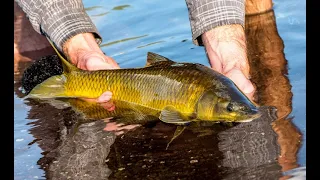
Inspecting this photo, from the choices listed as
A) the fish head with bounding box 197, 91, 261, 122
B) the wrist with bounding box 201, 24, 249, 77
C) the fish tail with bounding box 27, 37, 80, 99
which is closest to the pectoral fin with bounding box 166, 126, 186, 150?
the fish head with bounding box 197, 91, 261, 122

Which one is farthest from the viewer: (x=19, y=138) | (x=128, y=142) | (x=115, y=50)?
(x=115, y=50)

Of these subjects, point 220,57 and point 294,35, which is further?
point 294,35

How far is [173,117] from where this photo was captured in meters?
3.82

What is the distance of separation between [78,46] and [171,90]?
1.26 m

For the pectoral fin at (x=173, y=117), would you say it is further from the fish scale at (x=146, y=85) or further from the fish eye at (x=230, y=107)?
the fish eye at (x=230, y=107)

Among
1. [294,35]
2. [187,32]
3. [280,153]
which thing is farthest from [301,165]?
[187,32]

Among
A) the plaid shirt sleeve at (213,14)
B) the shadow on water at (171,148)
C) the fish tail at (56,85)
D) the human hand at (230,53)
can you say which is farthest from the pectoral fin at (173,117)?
the plaid shirt sleeve at (213,14)

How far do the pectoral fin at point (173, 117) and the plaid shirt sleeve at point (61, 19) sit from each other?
1.42 meters

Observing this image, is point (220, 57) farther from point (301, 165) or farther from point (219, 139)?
point (301, 165)

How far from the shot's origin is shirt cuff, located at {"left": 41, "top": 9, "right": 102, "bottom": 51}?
507 cm

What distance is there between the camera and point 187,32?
600cm

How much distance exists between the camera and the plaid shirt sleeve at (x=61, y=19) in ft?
16.7

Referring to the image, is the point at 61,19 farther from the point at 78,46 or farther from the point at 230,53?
the point at 230,53
